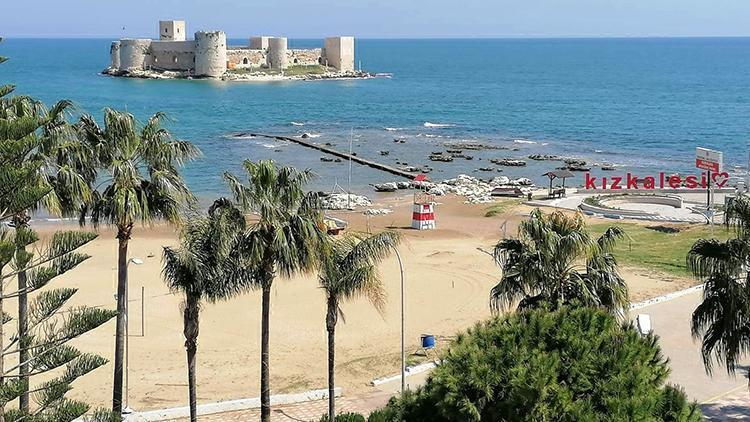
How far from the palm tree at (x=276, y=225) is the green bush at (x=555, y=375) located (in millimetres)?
3981

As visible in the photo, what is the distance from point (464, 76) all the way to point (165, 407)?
143574mm

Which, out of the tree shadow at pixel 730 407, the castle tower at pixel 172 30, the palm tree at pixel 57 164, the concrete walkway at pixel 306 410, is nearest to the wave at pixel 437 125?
the castle tower at pixel 172 30

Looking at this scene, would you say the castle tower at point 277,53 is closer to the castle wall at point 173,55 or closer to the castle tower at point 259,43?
the castle tower at point 259,43

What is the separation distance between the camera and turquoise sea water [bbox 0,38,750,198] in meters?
65.2

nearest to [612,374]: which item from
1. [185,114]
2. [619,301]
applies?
[619,301]

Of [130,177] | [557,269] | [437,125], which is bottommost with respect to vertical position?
[437,125]

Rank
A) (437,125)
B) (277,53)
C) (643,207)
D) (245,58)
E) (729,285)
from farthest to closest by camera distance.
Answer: (277,53)
(245,58)
(437,125)
(643,207)
(729,285)

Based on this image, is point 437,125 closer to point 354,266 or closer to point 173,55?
point 173,55

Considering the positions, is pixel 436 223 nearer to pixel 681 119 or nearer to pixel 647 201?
pixel 647 201

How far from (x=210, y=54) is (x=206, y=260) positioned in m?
117

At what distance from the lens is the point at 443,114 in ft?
312

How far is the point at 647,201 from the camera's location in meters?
44.7

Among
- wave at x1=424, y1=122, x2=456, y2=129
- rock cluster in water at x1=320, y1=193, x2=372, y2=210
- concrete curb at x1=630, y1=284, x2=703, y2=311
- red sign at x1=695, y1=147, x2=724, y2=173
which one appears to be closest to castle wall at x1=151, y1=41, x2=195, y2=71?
wave at x1=424, y1=122, x2=456, y2=129

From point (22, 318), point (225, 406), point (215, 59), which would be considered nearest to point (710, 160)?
point (225, 406)
